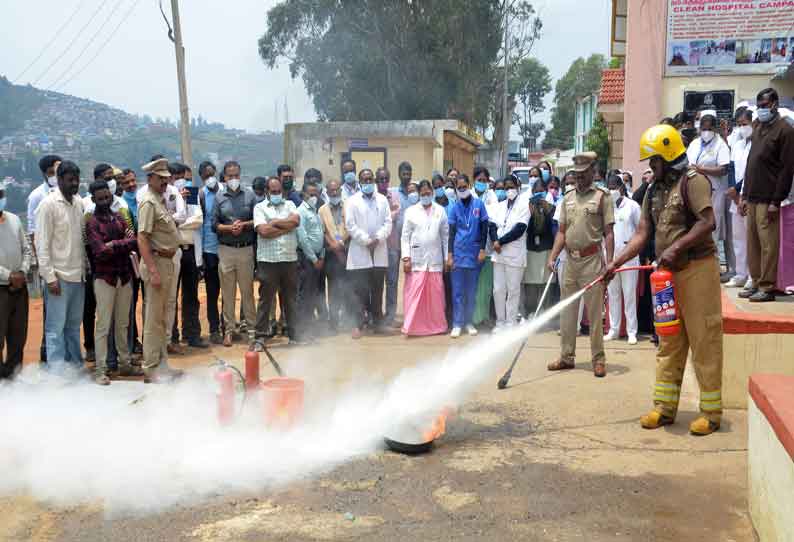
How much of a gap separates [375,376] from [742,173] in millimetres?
4822

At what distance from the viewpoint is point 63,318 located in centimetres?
726

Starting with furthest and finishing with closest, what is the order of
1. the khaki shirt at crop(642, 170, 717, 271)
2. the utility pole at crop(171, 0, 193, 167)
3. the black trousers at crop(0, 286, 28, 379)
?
the utility pole at crop(171, 0, 193, 167)
the black trousers at crop(0, 286, 28, 379)
the khaki shirt at crop(642, 170, 717, 271)

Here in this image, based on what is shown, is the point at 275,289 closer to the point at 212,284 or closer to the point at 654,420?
the point at 212,284

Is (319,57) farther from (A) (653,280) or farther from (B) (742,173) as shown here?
(A) (653,280)

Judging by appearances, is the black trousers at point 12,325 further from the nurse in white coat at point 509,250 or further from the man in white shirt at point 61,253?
the nurse in white coat at point 509,250

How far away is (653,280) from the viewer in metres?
5.52

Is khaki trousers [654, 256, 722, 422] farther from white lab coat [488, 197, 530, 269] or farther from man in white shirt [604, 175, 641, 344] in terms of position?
white lab coat [488, 197, 530, 269]

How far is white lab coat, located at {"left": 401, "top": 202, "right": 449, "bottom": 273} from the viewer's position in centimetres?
974

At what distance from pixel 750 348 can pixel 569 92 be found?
3381 inches

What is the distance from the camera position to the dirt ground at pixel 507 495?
4164 mm

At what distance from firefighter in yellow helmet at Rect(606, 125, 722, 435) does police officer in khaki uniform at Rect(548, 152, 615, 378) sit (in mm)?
1693

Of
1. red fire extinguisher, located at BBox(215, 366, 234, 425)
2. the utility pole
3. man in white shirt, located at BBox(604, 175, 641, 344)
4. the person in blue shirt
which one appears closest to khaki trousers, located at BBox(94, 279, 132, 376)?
red fire extinguisher, located at BBox(215, 366, 234, 425)

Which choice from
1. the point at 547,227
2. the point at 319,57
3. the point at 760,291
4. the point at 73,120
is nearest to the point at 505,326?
the point at 547,227

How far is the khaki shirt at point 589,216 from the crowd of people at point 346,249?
14 millimetres
